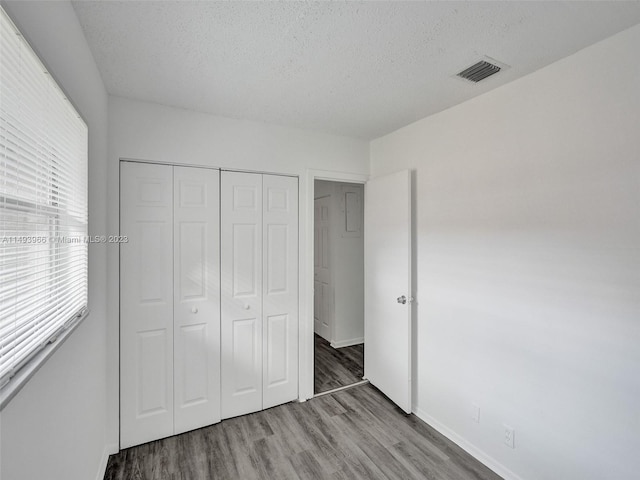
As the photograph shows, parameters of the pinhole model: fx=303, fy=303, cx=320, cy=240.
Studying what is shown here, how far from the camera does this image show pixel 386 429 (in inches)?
92.7

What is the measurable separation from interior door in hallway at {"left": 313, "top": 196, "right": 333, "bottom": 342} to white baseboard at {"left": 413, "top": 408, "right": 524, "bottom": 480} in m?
1.86

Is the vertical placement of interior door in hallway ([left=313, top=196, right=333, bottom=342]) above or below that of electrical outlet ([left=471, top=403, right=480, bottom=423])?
above

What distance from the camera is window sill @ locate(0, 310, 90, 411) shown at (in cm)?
72

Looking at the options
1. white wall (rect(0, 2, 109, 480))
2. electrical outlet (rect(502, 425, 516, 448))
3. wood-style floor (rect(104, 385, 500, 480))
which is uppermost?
white wall (rect(0, 2, 109, 480))

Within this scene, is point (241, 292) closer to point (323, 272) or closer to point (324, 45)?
point (324, 45)

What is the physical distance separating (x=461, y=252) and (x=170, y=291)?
7.13 ft

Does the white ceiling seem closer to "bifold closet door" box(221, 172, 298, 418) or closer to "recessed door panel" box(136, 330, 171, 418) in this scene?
Result: "bifold closet door" box(221, 172, 298, 418)

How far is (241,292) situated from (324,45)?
1.86 metres

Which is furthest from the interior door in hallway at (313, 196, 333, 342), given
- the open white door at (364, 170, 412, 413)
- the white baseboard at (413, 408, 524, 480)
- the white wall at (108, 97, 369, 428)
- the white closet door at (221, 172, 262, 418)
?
the white baseboard at (413, 408, 524, 480)

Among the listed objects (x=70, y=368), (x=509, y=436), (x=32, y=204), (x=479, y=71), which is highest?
(x=479, y=71)

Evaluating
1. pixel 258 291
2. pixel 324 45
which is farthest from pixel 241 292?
pixel 324 45

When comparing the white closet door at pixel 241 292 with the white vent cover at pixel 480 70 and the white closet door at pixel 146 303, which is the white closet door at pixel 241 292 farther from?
the white vent cover at pixel 480 70

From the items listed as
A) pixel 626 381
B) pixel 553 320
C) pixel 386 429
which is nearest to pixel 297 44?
pixel 553 320

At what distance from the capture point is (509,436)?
1896mm
